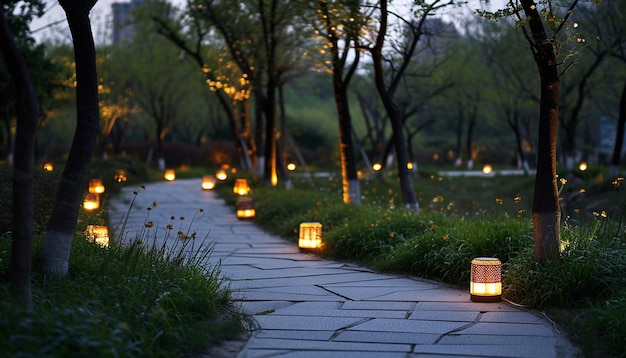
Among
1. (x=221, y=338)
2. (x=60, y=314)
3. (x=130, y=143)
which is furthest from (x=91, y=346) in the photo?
(x=130, y=143)

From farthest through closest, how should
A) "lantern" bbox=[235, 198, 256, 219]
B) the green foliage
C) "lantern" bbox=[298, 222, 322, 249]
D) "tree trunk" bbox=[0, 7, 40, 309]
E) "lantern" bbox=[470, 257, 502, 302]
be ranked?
1. "lantern" bbox=[235, 198, 256, 219]
2. "lantern" bbox=[298, 222, 322, 249]
3. "lantern" bbox=[470, 257, 502, 302]
4. "tree trunk" bbox=[0, 7, 40, 309]
5. the green foliage

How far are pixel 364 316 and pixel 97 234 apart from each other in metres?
3.09

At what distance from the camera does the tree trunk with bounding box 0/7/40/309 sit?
17.9 ft

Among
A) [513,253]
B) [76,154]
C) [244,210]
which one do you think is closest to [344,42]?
[244,210]

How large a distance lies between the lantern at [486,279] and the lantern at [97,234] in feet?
11.9

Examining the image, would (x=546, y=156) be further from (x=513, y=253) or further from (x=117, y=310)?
(x=117, y=310)

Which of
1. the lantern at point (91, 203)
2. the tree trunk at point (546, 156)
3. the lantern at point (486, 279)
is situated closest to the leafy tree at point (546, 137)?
the tree trunk at point (546, 156)

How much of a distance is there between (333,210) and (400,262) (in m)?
4.34

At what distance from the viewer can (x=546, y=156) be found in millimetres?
8250

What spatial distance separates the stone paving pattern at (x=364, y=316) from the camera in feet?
20.5

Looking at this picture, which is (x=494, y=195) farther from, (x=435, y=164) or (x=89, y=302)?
(x=435, y=164)

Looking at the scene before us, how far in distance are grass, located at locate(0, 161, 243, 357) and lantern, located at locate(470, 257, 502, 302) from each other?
2247mm

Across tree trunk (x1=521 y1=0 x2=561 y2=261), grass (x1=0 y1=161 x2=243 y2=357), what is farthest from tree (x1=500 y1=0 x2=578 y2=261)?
grass (x1=0 y1=161 x2=243 y2=357)

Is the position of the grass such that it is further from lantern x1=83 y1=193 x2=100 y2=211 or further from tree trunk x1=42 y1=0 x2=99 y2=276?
lantern x1=83 y1=193 x2=100 y2=211
